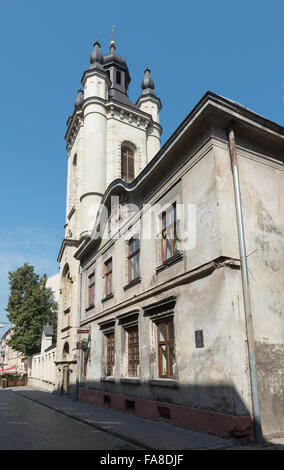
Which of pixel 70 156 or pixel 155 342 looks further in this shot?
pixel 70 156

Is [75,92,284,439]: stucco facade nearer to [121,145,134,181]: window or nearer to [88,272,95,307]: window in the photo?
[88,272,95,307]: window

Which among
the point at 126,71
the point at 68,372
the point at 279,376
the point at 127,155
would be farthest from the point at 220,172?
the point at 126,71

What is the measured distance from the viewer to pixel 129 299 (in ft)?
44.8

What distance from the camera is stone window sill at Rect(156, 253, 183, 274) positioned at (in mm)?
10672

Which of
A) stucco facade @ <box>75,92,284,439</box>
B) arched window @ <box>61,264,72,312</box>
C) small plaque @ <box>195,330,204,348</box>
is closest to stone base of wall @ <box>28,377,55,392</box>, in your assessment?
arched window @ <box>61,264,72,312</box>

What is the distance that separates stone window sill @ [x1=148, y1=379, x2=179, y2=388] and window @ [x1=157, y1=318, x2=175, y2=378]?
9.9 inches

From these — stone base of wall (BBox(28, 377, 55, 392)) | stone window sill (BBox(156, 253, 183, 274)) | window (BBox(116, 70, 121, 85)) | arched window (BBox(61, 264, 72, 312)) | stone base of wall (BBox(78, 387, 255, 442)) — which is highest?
window (BBox(116, 70, 121, 85))

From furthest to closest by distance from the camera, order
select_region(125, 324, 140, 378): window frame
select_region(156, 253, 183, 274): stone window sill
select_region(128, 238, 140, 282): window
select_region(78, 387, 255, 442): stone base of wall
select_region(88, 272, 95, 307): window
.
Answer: select_region(88, 272, 95, 307): window → select_region(128, 238, 140, 282): window → select_region(125, 324, 140, 378): window frame → select_region(156, 253, 183, 274): stone window sill → select_region(78, 387, 255, 442): stone base of wall

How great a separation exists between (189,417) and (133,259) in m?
6.56

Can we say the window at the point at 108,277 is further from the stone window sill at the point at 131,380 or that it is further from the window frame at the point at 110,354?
the stone window sill at the point at 131,380

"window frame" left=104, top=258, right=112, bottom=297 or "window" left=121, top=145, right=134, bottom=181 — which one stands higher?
"window" left=121, top=145, right=134, bottom=181

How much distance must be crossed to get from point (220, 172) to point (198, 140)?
1.47 metres
